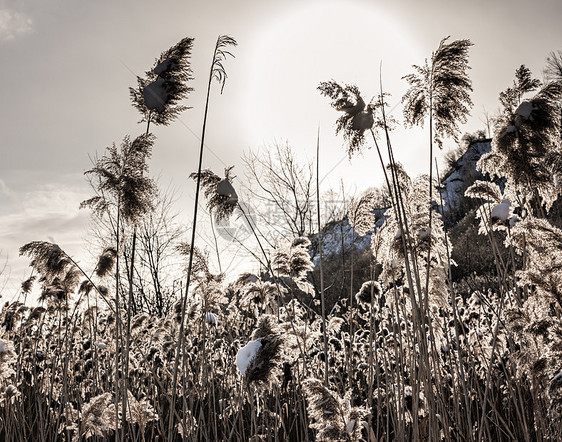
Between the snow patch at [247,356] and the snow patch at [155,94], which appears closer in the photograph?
the snow patch at [247,356]

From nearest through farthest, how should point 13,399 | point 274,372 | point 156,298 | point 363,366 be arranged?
point 274,372, point 13,399, point 363,366, point 156,298

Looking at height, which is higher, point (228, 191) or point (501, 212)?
point (228, 191)

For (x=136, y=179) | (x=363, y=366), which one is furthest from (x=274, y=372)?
(x=363, y=366)

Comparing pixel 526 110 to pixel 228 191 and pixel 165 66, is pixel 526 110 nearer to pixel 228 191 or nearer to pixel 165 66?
pixel 228 191

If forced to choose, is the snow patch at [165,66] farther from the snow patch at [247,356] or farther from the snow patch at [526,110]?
the snow patch at [526,110]

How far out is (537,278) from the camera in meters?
1.70

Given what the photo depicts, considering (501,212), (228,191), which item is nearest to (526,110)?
(501,212)

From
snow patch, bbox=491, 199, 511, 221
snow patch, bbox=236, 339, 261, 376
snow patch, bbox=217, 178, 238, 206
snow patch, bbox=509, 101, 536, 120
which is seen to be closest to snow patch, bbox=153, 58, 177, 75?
snow patch, bbox=217, 178, 238, 206

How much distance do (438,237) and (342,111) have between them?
0.94 meters

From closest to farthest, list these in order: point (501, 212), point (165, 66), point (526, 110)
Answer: point (165, 66), point (526, 110), point (501, 212)

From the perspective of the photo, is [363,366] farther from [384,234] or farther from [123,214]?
[123,214]

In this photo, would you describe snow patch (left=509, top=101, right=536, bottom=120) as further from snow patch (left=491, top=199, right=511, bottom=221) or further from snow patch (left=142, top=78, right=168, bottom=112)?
snow patch (left=142, top=78, right=168, bottom=112)

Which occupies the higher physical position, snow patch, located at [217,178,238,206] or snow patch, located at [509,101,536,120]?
snow patch, located at [509,101,536,120]

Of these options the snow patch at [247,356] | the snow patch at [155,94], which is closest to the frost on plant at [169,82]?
the snow patch at [155,94]
